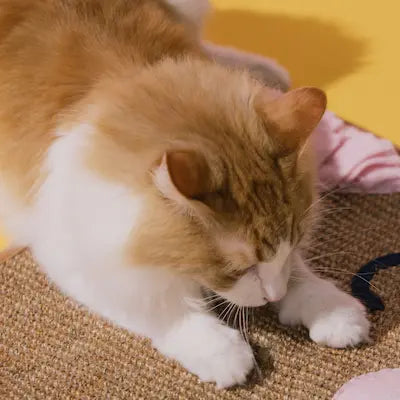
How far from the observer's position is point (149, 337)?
1218mm

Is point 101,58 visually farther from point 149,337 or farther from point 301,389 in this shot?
point 301,389

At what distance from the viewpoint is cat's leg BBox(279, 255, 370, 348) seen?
46.3 inches

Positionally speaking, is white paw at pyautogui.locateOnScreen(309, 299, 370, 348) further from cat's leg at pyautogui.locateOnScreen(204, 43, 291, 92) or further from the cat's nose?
cat's leg at pyautogui.locateOnScreen(204, 43, 291, 92)

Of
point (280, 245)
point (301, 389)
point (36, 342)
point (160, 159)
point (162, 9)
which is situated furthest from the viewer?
point (162, 9)

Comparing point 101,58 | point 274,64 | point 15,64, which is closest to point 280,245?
point 101,58

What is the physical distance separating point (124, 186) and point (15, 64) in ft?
1.44

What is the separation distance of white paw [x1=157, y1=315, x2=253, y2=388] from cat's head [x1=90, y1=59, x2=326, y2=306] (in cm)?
13

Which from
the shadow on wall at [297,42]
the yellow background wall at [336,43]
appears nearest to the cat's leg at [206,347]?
the yellow background wall at [336,43]

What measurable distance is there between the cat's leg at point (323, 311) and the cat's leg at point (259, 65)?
26.7 inches

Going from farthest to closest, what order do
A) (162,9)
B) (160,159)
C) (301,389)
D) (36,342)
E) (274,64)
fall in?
(274,64), (162,9), (36,342), (301,389), (160,159)

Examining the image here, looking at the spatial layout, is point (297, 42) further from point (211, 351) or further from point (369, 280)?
point (211, 351)

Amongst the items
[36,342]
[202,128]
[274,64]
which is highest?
[202,128]

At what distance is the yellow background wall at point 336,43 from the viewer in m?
1.74

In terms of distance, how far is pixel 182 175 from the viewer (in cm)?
84
